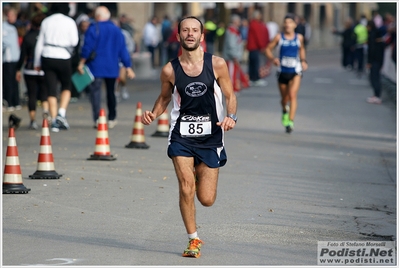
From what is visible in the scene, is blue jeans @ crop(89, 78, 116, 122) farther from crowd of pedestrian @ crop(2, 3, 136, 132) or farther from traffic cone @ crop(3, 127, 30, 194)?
traffic cone @ crop(3, 127, 30, 194)

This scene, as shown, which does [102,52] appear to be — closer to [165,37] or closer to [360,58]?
[360,58]

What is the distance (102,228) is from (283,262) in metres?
1.78

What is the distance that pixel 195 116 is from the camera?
730 centimetres

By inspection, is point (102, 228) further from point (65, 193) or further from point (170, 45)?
point (170, 45)

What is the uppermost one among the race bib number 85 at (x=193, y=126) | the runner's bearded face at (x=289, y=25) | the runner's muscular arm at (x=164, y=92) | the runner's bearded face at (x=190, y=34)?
the runner's bearded face at (x=190, y=34)

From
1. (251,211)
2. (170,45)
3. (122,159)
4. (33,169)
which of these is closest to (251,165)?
(122,159)

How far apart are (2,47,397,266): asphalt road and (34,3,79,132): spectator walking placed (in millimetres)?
767

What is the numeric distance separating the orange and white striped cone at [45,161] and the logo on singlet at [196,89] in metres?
3.72

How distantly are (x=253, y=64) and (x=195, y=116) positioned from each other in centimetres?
2212

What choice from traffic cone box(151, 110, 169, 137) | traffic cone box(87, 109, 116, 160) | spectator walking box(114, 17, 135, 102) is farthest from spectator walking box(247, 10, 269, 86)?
traffic cone box(87, 109, 116, 160)

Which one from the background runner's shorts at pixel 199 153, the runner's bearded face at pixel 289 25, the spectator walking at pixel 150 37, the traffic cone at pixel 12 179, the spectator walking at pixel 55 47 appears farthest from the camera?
the spectator walking at pixel 150 37

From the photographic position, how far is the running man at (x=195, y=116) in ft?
23.7

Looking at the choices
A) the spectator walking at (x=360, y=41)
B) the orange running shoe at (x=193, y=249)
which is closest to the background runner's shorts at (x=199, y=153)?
the orange running shoe at (x=193, y=249)

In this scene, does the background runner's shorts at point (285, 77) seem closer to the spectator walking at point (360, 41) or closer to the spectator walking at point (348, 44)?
the spectator walking at point (360, 41)
